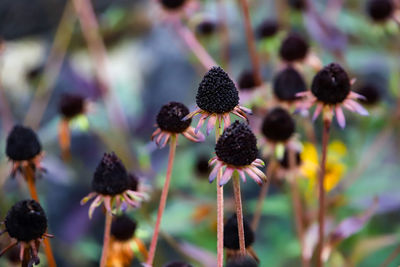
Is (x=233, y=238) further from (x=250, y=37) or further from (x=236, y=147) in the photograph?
(x=250, y=37)

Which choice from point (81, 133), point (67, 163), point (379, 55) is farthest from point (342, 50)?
point (81, 133)

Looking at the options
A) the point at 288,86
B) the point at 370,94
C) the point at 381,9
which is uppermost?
the point at 381,9

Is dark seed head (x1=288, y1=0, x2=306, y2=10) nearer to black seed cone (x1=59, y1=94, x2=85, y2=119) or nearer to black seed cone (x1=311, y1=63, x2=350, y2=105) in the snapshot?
black seed cone (x1=59, y1=94, x2=85, y2=119)

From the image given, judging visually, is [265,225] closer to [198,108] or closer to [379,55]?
[379,55]

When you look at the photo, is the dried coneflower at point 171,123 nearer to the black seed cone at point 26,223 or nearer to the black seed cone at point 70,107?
the black seed cone at point 26,223

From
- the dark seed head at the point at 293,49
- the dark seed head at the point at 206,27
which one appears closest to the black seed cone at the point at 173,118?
the dark seed head at the point at 293,49

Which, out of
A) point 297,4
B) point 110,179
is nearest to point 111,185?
point 110,179

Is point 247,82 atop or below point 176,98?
below

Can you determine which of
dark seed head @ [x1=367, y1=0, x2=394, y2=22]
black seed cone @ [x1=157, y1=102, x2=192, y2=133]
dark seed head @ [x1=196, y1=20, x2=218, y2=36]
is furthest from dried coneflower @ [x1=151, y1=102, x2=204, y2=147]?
dark seed head @ [x1=196, y1=20, x2=218, y2=36]

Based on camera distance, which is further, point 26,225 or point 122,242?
point 122,242
